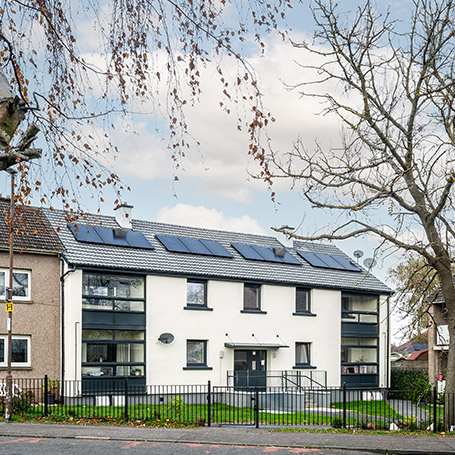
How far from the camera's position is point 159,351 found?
2870 cm

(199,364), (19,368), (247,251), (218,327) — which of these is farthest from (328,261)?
(19,368)

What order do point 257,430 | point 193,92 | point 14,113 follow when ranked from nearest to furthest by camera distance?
point 14,113, point 193,92, point 257,430

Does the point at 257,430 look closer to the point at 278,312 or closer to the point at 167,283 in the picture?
the point at 167,283

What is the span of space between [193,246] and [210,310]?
356cm

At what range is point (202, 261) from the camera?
103 ft

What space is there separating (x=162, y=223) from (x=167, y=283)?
16.3 feet

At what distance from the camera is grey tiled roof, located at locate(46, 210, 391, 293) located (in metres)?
28.1

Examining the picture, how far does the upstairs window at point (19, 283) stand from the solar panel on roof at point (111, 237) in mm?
2794

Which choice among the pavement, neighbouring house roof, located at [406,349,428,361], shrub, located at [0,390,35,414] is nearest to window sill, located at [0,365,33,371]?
shrub, located at [0,390,35,414]

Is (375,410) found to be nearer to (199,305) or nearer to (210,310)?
(210,310)

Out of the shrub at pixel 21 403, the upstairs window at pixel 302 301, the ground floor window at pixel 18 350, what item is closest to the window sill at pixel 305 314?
the upstairs window at pixel 302 301

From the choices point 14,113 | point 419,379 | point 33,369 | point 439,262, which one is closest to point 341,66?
point 439,262

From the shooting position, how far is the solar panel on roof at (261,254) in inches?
1336

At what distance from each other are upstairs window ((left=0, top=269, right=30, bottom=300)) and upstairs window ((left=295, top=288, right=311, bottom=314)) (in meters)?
13.7
